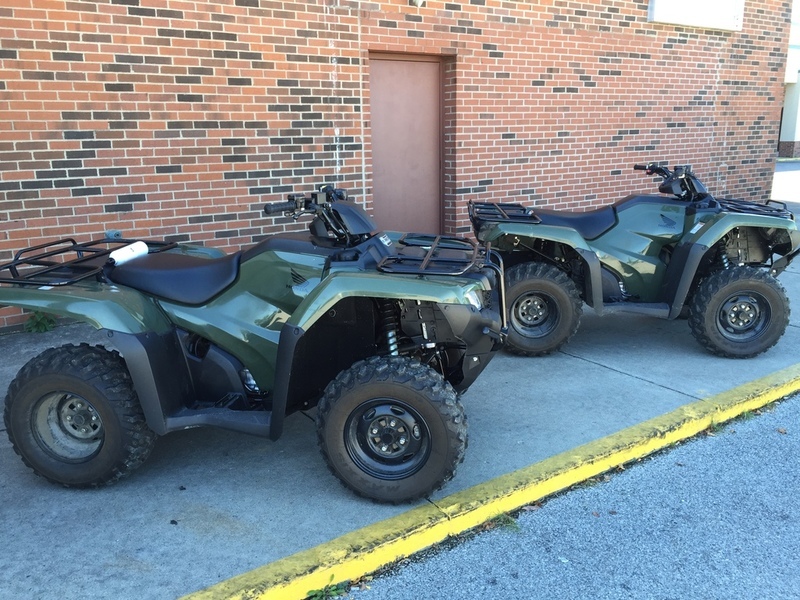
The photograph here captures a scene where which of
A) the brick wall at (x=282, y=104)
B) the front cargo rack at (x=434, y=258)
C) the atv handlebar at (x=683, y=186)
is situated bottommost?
the front cargo rack at (x=434, y=258)

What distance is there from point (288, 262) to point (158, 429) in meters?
1.03

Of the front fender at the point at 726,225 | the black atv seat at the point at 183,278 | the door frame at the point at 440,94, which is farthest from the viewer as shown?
the door frame at the point at 440,94

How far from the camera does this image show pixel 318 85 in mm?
6723

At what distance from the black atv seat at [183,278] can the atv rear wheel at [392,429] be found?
2.76 feet

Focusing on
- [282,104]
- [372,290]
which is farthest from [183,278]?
[282,104]

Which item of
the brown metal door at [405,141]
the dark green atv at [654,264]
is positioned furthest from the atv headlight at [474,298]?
the brown metal door at [405,141]

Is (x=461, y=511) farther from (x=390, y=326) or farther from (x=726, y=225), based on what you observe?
(x=726, y=225)

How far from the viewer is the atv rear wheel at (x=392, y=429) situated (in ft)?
10.5

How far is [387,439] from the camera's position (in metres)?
3.33

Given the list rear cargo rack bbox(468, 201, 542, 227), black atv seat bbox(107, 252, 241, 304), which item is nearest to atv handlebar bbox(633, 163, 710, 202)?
rear cargo rack bbox(468, 201, 542, 227)

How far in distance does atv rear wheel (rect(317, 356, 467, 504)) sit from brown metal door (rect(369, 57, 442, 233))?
4.53m

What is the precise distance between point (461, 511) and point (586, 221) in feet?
10.6

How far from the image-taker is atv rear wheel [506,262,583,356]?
535 cm

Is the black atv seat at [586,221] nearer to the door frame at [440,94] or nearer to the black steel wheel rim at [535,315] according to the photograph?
the black steel wheel rim at [535,315]
